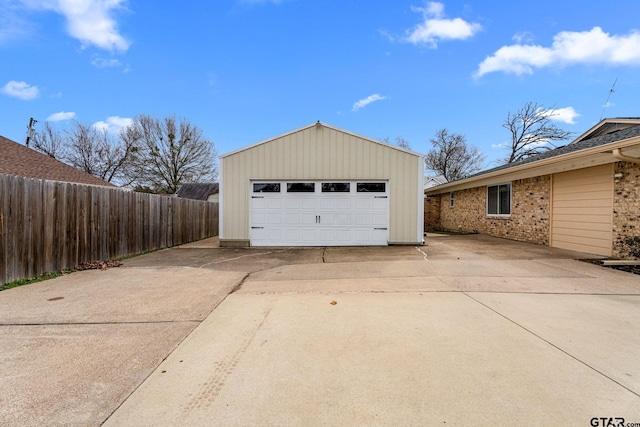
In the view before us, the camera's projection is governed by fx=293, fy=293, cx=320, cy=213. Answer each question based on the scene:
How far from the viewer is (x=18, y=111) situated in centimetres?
2036

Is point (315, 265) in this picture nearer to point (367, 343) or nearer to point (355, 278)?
point (355, 278)

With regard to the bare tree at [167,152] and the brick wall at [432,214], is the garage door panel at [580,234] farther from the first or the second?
the bare tree at [167,152]

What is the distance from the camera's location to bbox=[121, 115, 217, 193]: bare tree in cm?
2520

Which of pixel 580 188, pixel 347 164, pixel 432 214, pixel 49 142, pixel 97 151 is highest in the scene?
pixel 49 142

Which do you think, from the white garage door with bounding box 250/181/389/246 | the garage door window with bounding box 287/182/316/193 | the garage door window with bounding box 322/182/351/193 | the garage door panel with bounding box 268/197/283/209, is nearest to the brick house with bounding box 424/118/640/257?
the white garage door with bounding box 250/181/389/246

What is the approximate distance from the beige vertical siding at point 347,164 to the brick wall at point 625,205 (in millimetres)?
4682

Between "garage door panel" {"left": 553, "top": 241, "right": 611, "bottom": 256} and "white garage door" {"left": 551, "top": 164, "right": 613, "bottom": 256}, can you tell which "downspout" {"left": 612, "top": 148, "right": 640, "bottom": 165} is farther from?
"garage door panel" {"left": 553, "top": 241, "right": 611, "bottom": 256}

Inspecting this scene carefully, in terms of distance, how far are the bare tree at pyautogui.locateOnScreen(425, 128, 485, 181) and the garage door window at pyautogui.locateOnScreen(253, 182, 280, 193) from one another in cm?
2657

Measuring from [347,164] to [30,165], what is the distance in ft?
40.3

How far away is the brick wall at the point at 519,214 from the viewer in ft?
32.0

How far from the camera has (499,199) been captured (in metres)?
12.2

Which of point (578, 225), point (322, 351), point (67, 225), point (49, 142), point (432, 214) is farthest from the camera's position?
point (49, 142)

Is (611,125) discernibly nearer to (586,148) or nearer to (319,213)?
(586,148)

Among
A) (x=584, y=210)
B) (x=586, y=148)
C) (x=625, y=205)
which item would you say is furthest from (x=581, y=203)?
(x=586, y=148)
